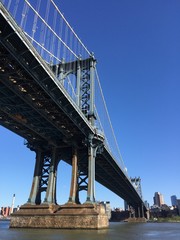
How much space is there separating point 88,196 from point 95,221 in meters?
4.36

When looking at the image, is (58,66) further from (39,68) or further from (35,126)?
(39,68)

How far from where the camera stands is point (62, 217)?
3388cm

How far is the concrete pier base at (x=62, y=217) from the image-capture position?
32.7m

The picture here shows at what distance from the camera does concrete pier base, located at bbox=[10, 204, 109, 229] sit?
107 ft

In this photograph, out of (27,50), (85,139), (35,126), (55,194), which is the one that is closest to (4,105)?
(35,126)

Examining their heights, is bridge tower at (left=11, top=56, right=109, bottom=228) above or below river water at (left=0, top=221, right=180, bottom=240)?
above

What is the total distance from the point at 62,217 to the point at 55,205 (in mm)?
→ 4613

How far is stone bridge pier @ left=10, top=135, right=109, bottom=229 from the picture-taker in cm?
3325

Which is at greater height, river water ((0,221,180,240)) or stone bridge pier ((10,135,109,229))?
stone bridge pier ((10,135,109,229))

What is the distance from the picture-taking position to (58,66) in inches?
1810

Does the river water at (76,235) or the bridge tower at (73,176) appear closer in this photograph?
the river water at (76,235)

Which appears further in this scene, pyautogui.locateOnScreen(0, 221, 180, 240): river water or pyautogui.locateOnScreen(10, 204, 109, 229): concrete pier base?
pyautogui.locateOnScreen(10, 204, 109, 229): concrete pier base

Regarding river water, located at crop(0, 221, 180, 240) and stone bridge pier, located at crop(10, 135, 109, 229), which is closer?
river water, located at crop(0, 221, 180, 240)

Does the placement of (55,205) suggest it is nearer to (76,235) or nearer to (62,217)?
(62,217)
